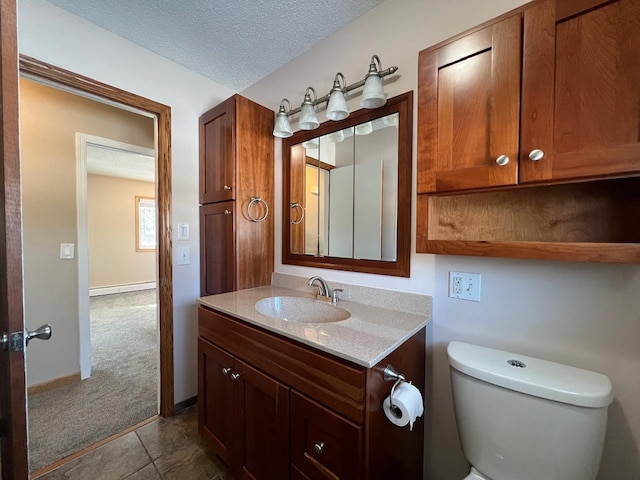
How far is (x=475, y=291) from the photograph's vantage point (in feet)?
3.46

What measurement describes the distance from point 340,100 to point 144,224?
5.70 metres

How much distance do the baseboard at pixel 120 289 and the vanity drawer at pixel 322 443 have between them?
18.3ft

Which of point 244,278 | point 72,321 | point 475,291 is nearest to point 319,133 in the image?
point 244,278

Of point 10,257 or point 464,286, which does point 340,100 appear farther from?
point 10,257

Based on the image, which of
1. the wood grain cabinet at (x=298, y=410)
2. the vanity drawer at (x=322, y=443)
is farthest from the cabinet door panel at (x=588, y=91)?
the vanity drawer at (x=322, y=443)

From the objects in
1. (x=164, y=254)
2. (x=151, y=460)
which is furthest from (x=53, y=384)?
(x=164, y=254)

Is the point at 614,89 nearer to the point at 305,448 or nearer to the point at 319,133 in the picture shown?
the point at 319,133

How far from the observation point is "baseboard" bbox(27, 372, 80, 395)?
1.92 metres

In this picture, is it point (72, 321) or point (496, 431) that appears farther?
point (72, 321)

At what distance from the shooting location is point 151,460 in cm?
138

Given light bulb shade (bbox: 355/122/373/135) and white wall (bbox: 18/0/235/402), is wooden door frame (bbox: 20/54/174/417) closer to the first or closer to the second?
white wall (bbox: 18/0/235/402)

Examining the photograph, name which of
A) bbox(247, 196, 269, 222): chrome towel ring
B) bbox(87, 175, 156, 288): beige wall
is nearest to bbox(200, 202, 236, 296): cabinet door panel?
bbox(247, 196, 269, 222): chrome towel ring

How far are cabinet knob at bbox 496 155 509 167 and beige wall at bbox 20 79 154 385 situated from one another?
279 cm

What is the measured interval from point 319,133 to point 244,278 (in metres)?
1.03
